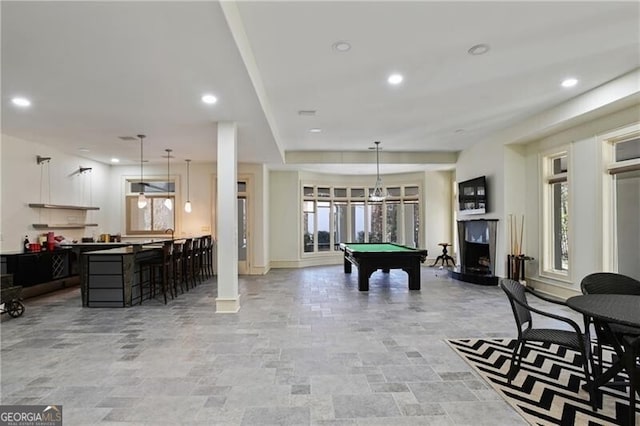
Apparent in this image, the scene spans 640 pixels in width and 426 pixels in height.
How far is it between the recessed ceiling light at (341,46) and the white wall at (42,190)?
6126 millimetres

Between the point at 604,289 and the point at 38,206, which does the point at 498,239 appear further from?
the point at 38,206

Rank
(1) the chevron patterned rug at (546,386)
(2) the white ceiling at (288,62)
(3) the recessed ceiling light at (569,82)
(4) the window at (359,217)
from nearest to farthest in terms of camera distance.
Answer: (1) the chevron patterned rug at (546,386) < (2) the white ceiling at (288,62) < (3) the recessed ceiling light at (569,82) < (4) the window at (359,217)

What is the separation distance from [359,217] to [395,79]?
7.10 meters

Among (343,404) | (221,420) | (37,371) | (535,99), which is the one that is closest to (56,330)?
(37,371)

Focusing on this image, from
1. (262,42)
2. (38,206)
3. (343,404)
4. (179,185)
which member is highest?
(262,42)

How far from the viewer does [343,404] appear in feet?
8.29

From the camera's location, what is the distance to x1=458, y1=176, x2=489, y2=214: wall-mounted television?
7461 mm

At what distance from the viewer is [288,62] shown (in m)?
3.81

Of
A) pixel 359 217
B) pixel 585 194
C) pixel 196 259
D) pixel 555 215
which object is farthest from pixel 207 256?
pixel 585 194

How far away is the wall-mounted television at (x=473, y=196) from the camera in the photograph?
294 inches

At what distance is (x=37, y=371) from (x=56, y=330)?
4.59 feet

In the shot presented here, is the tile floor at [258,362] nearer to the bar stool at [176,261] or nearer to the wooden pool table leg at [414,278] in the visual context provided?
the bar stool at [176,261]

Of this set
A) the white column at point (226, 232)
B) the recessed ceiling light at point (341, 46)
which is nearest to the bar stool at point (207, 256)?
the white column at point (226, 232)

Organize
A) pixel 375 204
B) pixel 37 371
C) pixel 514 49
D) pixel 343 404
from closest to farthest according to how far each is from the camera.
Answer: pixel 343 404
pixel 37 371
pixel 514 49
pixel 375 204
